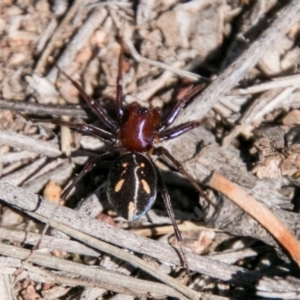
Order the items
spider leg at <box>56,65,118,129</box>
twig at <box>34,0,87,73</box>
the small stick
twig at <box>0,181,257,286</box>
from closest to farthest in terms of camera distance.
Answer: the small stick
twig at <box>0,181,257,286</box>
spider leg at <box>56,65,118,129</box>
twig at <box>34,0,87,73</box>

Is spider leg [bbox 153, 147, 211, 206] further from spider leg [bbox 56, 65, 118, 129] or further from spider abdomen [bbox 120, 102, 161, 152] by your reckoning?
spider leg [bbox 56, 65, 118, 129]

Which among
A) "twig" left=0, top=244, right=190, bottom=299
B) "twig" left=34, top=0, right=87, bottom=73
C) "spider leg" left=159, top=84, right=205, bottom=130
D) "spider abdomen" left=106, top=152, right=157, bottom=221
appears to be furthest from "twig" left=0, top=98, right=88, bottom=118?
Result: "twig" left=0, top=244, right=190, bottom=299

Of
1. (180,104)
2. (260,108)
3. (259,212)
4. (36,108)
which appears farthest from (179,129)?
(36,108)

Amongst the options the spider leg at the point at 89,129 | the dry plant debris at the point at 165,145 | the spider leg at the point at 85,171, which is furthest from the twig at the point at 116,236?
the spider leg at the point at 89,129

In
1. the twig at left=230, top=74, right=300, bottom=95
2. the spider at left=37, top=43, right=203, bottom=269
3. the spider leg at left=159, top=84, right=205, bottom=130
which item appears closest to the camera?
the spider at left=37, top=43, right=203, bottom=269

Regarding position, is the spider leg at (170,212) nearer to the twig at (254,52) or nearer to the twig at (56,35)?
the twig at (254,52)

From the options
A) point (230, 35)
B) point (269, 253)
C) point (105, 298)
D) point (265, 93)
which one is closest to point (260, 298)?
point (269, 253)

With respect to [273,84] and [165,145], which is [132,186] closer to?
[165,145]
